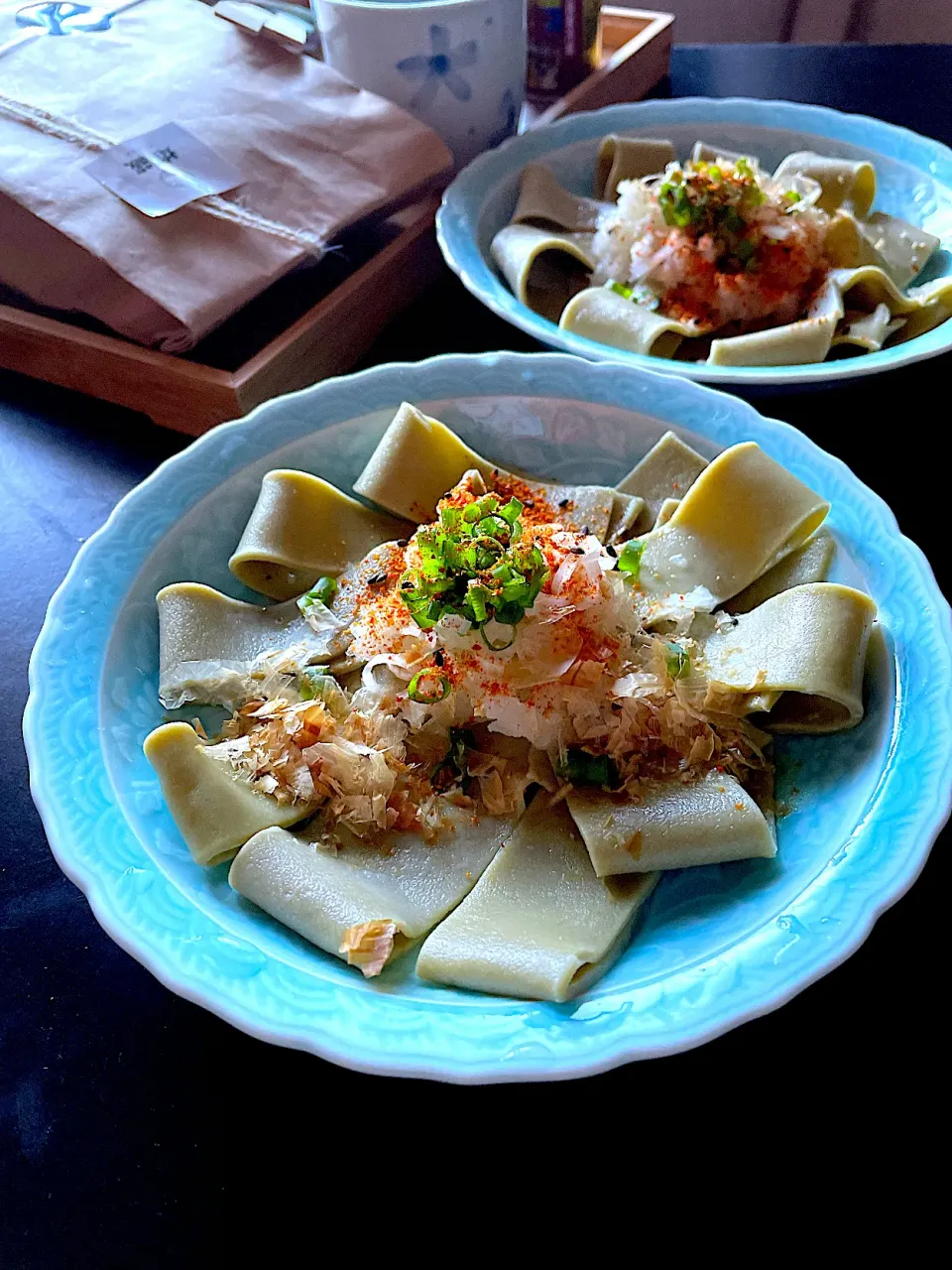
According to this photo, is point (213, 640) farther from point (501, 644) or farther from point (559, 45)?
point (559, 45)

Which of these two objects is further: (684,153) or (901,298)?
(684,153)

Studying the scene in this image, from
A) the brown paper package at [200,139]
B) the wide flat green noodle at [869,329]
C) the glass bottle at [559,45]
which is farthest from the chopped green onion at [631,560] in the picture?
the glass bottle at [559,45]

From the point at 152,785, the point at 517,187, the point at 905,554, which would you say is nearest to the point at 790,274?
the point at 517,187

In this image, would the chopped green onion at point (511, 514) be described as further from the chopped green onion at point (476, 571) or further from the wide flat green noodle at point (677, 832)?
the wide flat green noodle at point (677, 832)

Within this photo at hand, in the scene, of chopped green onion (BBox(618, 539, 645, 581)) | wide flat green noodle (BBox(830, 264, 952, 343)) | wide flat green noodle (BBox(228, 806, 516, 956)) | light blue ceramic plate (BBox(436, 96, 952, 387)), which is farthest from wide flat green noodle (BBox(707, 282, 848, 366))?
wide flat green noodle (BBox(228, 806, 516, 956))

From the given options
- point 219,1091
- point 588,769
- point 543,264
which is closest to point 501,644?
point 588,769

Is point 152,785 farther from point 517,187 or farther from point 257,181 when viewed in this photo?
point 517,187

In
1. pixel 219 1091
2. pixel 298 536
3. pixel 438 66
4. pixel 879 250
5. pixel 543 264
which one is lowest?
pixel 219 1091
